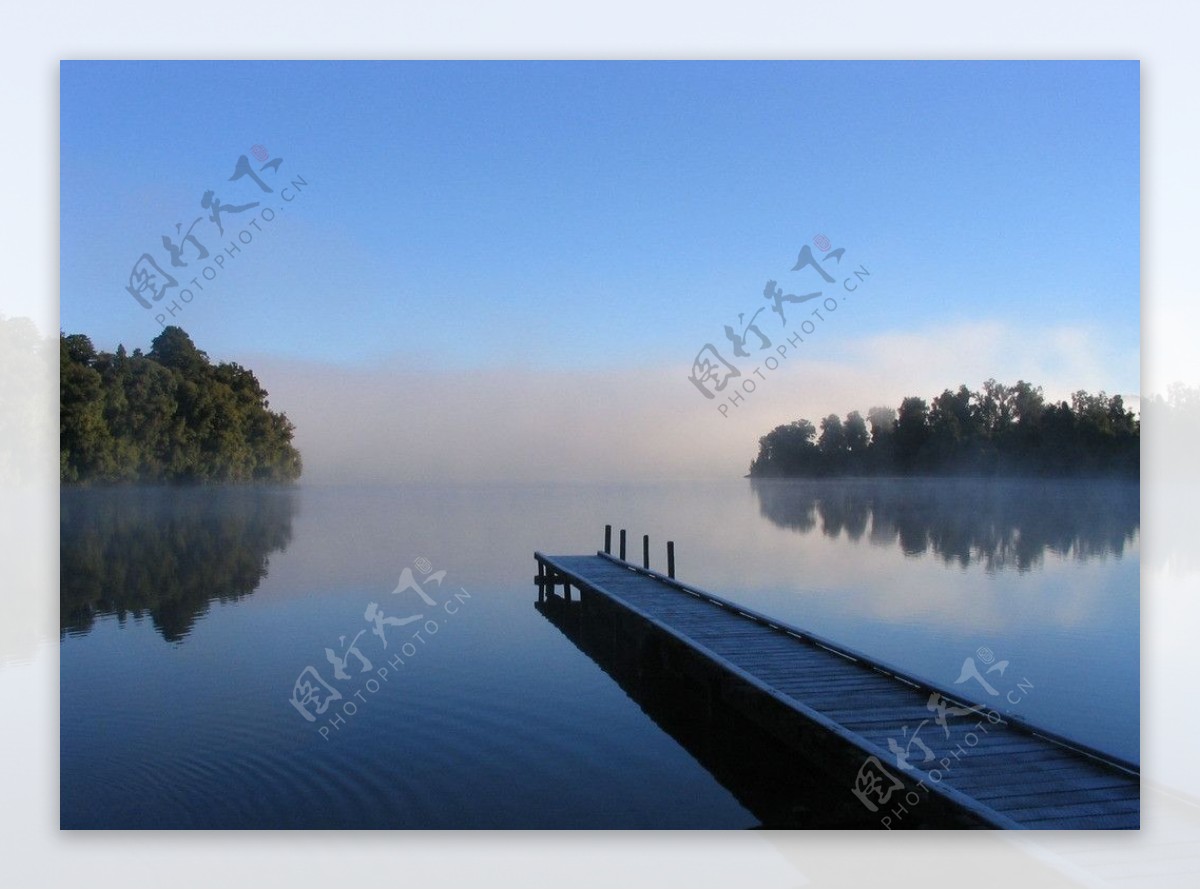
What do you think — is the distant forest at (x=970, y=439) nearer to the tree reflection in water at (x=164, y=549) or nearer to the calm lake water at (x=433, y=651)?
the calm lake water at (x=433, y=651)

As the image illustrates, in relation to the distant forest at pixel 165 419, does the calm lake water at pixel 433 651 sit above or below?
below

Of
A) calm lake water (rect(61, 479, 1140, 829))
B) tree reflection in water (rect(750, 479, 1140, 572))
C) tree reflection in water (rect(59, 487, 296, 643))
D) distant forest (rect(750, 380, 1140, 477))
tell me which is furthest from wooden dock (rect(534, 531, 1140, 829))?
tree reflection in water (rect(59, 487, 296, 643))

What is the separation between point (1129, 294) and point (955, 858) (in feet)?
7.68

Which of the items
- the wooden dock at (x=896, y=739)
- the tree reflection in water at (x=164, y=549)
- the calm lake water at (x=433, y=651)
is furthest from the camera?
the tree reflection in water at (x=164, y=549)

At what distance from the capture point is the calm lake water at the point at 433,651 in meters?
4.37

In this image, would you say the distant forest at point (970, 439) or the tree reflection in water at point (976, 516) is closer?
the distant forest at point (970, 439)

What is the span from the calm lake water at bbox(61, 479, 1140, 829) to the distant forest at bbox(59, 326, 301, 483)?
0.87 feet

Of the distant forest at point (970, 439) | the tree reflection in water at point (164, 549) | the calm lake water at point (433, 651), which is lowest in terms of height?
the calm lake water at point (433, 651)

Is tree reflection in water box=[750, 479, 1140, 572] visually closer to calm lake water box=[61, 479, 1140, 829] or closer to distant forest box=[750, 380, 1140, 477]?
calm lake water box=[61, 479, 1140, 829]

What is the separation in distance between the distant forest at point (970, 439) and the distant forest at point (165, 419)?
138 inches

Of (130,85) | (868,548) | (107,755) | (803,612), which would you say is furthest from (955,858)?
(868,548)

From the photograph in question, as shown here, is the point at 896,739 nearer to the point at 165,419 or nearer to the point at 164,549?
the point at 165,419

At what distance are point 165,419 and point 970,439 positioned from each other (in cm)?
604

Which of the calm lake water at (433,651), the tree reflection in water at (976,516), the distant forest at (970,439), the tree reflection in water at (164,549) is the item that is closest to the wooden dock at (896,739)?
the calm lake water at (433,651)
